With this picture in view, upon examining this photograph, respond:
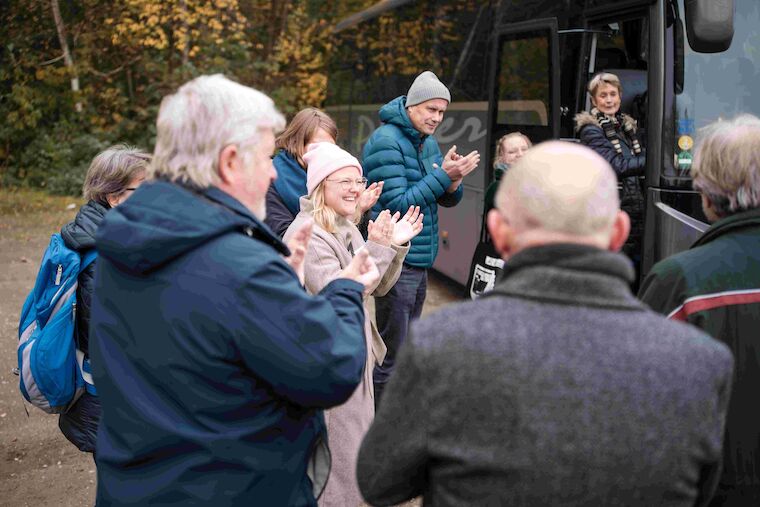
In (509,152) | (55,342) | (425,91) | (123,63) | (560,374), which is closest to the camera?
(560,374)

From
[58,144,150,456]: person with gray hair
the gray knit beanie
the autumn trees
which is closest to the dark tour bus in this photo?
the gray knit beanie

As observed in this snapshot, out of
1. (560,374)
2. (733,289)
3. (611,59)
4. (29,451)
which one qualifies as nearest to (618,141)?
(611,59)

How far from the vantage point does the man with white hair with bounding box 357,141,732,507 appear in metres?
1.72

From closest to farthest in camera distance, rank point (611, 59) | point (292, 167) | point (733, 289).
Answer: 1. point (733, 289)
2. point (292, 167)
3. point (611, 59)

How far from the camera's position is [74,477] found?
5.09m

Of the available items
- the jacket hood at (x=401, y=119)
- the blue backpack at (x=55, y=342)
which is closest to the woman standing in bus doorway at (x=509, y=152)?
the jacket hood at (x=401, y=119)

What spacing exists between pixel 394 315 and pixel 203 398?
3.45m

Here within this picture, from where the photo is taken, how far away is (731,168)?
2.71 metres

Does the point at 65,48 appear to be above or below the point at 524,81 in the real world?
above

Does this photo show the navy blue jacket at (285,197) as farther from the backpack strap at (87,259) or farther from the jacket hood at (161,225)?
the jacket hood at (161,225)

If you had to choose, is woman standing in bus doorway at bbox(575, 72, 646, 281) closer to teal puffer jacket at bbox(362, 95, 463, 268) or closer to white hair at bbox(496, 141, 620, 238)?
teal puffer jacket at bbox(362, 95, 463, 268)

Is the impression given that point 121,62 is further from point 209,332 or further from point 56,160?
point 209,332

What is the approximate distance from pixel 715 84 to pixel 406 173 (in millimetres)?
2213

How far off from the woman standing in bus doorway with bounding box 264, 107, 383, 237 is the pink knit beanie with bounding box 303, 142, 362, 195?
0.60 meters
